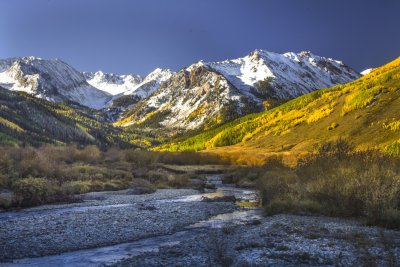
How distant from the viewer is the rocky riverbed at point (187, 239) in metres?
20.0

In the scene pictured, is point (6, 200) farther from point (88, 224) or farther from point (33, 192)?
point (88, 224)

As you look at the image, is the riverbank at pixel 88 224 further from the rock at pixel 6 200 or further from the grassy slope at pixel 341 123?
the grassy slope at pixel 341 123

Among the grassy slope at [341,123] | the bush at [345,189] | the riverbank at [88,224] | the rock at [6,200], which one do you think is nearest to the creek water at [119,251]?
the riverbank at [88,224]

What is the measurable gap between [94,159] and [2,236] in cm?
7539

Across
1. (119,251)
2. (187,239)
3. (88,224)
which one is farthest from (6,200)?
(187,239)

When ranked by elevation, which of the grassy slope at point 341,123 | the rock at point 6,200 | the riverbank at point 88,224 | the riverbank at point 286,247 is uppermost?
the grassy slope at point 341,123

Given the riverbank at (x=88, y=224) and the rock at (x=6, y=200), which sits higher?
the rock at (x=6, y=200)

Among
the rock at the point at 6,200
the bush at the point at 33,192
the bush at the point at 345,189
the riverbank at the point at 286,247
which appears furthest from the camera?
the bush at the point at 33,192

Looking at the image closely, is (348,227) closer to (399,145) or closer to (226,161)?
(399,145)

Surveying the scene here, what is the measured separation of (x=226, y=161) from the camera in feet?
397

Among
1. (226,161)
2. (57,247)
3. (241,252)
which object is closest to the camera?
(241,252)

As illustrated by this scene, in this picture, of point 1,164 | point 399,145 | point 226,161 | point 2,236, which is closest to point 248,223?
point 2,236

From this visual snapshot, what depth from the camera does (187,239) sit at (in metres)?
25.9

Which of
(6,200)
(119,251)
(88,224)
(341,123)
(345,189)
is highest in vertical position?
(341,123)
